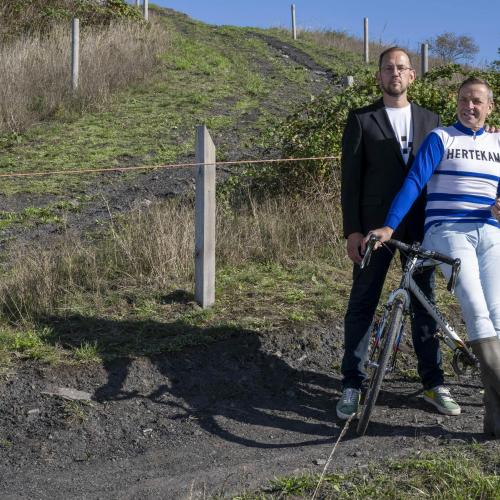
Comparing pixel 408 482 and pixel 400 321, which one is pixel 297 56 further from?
pixel 408 482

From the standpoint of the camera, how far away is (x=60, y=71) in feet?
57.5

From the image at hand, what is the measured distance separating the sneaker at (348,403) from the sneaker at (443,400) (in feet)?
1.67

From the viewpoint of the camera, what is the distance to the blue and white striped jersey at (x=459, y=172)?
17.1 ft

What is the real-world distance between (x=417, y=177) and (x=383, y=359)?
1.03 m

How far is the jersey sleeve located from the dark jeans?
0.43m

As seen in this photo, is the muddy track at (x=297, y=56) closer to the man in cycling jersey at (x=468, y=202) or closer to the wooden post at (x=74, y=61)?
the wooden post at (x=74, y=61)

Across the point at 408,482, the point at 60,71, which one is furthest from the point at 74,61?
the point at 408,482

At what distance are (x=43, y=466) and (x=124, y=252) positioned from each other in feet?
9.36

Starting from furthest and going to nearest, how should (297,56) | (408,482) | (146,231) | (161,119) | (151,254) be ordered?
(297,56) < (161,119) < (146,231) < (151,254) < (408,482)

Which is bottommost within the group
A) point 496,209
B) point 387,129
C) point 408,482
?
point 408,482

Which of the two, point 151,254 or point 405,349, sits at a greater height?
point 151,254

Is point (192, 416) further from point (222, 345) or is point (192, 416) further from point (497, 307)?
point (497, 307)

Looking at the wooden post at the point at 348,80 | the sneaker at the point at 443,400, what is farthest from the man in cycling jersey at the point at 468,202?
the wooden post at the point at 348,80

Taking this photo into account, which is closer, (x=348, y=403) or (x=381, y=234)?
(x=381, y=234)
